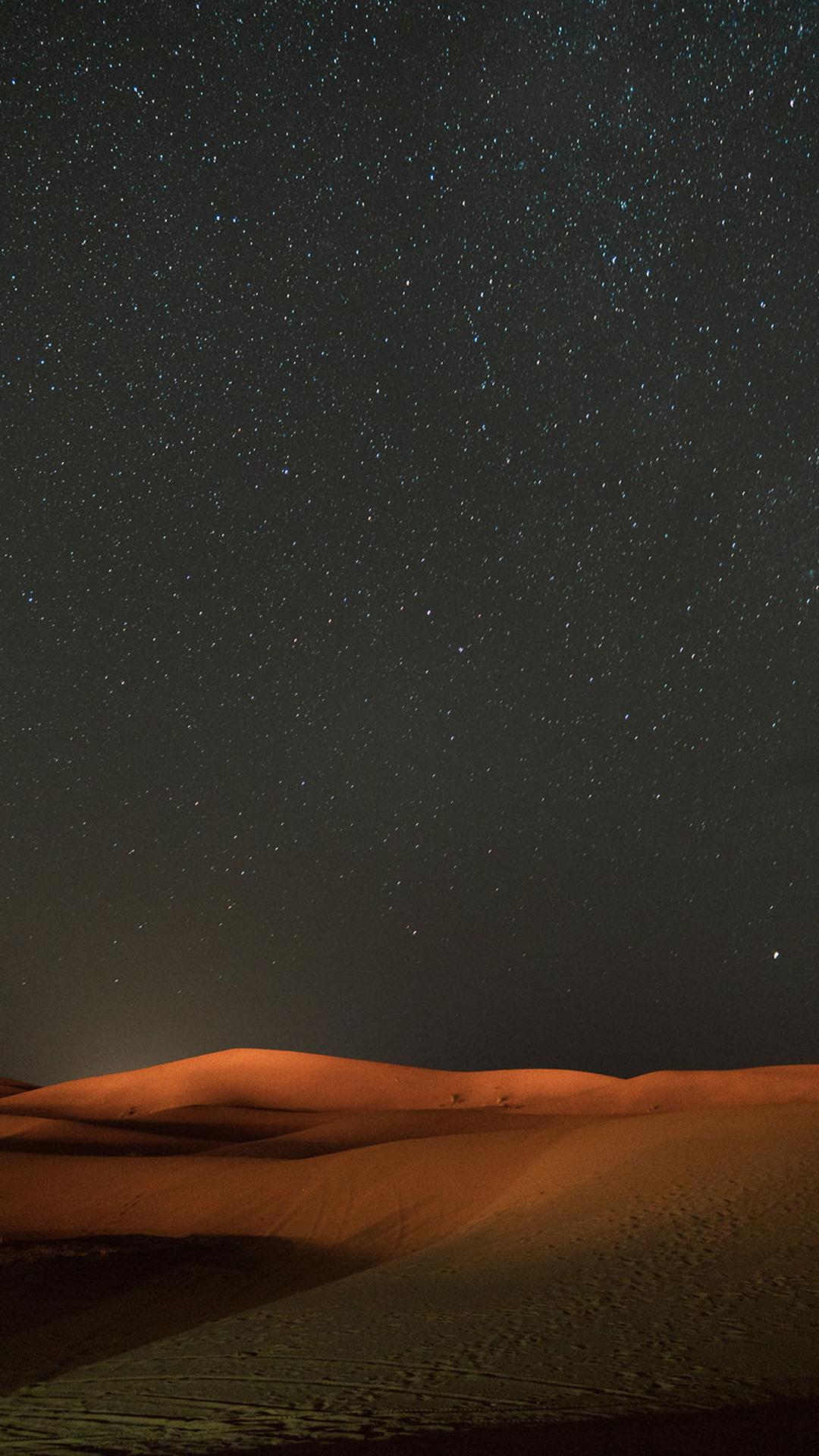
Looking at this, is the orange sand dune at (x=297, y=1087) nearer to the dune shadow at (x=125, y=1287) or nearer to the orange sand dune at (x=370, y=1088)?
the orange sand dune at (x=370, y=1088)

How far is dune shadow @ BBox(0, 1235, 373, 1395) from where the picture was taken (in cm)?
772

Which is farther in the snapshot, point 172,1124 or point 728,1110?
point 172,1124

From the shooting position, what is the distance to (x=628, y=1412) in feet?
14.4

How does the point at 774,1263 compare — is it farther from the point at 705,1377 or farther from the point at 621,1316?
the point at 705,1377

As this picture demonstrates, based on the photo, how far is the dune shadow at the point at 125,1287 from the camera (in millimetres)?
7723

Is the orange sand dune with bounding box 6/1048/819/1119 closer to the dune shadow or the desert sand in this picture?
the desert sand

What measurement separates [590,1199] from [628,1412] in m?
6.79

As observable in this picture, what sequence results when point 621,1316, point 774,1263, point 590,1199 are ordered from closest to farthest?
1. point 621,1316
2. point 774,1263
3. point 590,1199

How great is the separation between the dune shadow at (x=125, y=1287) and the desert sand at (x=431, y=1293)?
44mm

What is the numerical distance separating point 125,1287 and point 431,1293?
4.10 meters

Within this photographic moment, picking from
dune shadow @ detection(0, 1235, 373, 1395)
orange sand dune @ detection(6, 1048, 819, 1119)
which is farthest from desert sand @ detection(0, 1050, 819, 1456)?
orange sand dune @ detection(6, 1048, 819, 1119)

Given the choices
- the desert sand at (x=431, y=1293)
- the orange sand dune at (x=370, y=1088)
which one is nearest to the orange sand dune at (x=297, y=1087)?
the orange sand dune at (x=370, y=1088)

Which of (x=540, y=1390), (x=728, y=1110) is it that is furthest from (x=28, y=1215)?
(x=540, y=1390)

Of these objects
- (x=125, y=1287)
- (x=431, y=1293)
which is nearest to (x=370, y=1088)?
(x=125, y=1287)
